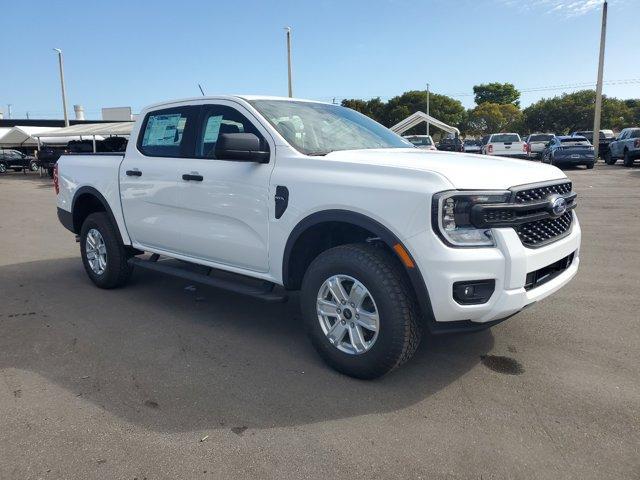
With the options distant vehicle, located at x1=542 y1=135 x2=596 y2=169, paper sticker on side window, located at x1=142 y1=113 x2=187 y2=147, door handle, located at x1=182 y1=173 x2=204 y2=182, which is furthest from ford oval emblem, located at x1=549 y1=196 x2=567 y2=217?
distant vehicle, located at x1=542 y1=135 x2=596 y2=169

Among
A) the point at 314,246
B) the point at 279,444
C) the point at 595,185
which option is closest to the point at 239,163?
the point at 314,246

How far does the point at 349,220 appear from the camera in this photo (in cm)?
336

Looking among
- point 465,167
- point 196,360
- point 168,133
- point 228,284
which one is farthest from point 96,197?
point 465,167

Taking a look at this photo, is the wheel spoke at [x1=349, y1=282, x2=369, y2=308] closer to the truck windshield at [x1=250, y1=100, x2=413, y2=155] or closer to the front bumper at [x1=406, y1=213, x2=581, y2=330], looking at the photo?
the front bumper at [x1=406, y1=213, x2=581, y2=330]

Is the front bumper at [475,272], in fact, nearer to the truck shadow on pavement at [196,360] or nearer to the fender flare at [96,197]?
the truck shadow on pavement at [196,360]

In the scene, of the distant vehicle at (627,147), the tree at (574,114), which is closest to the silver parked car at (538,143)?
the distant vehicle at (627,147)

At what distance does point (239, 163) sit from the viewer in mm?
4062

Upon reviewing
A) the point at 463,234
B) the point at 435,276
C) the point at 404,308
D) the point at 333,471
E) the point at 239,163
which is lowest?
the point at 333,471

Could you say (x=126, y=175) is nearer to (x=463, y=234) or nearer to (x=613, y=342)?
(x=463, y=234)

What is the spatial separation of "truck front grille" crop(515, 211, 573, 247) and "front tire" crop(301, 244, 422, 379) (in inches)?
30.4

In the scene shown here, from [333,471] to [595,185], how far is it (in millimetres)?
15943

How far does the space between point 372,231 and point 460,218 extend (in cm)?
53

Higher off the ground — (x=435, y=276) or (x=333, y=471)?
(x=435, y=276)

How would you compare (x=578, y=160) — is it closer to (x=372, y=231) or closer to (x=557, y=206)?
(x=557, y=206)
